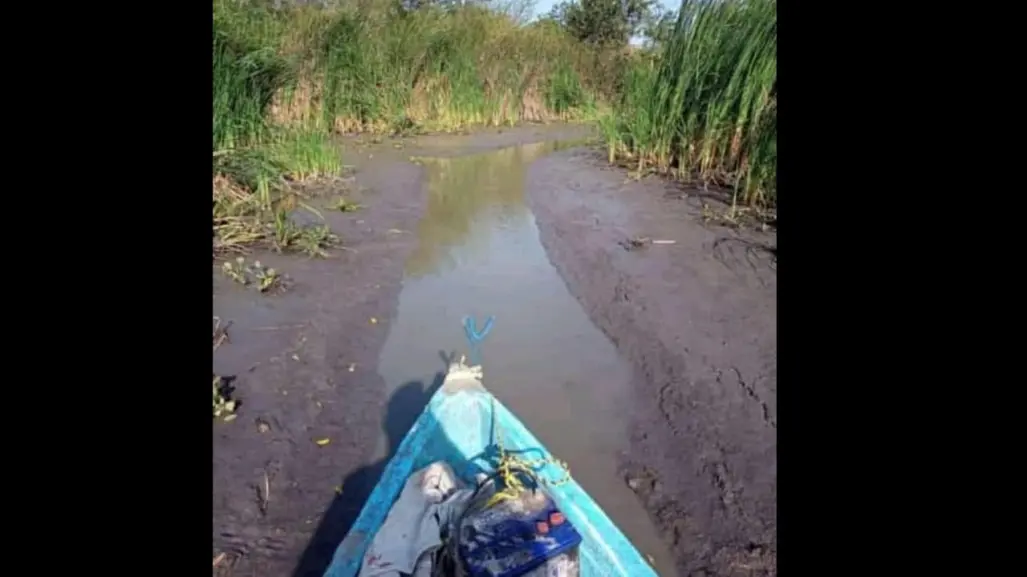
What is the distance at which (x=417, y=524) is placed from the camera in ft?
7.19

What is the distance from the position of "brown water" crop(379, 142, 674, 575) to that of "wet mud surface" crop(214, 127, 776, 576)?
13 millimetres

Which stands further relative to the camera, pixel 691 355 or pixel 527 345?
pixel 527 345

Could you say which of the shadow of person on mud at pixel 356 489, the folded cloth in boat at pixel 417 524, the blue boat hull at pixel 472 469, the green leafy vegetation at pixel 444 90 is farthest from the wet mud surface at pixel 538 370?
the green leafy vegetation at pixel 444 90

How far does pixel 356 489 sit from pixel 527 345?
1.68 m

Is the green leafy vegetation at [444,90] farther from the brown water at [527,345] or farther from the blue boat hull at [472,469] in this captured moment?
the blue boat hull at [472,469]

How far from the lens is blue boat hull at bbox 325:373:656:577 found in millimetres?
2158

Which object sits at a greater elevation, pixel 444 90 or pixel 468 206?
pixel 444 90

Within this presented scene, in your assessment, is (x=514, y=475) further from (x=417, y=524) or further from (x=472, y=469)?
(x=472, y=469)

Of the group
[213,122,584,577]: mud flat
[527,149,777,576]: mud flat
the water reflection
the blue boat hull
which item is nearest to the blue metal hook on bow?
[213,122,584,577]: mud flat

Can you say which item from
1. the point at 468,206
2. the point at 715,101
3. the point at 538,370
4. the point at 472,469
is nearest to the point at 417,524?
the point at 472,469

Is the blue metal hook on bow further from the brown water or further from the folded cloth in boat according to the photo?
the folded cloth in boat

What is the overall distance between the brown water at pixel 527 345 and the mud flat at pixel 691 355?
93 millimetres

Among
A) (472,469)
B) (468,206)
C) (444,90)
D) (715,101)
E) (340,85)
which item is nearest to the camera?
(472,469)

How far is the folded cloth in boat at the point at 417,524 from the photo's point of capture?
6.79 ft
